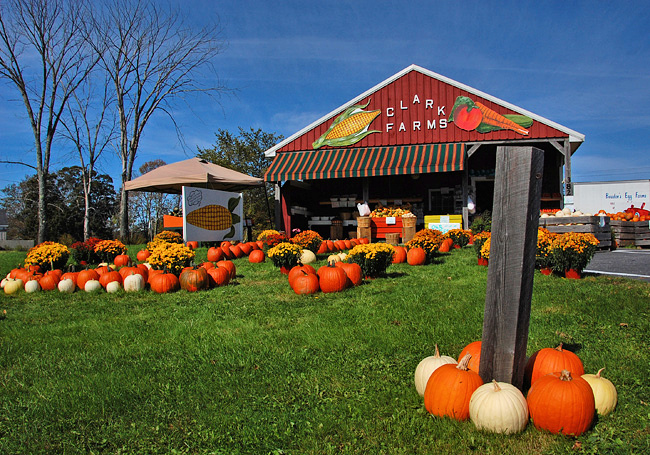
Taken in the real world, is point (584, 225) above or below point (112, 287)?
above

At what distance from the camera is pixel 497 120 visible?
53.2 feet

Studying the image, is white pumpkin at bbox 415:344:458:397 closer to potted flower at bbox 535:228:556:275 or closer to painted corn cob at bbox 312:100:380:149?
potted flower at bbox 535:228:556:275

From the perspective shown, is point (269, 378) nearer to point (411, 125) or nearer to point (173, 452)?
point (173, 452)

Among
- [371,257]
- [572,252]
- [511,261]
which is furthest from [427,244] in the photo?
[511,261]

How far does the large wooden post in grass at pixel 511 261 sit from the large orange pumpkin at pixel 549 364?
0.59 ft

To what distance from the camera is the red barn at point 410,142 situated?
51.9ft

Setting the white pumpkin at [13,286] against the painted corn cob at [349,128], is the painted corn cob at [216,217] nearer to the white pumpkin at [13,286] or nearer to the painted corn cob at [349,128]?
the white pumpkin at [13,286]

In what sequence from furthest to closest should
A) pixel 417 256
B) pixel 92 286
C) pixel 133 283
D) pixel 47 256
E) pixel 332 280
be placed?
pixel 47 256 < pixel 417 256 < pixel 92 286 < pixel 133 283 < pixel 332 280

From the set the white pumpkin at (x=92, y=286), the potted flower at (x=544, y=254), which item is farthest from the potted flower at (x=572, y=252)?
the white pumpkin at (x=92, y=286)

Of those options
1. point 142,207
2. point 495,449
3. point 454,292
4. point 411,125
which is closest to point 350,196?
point 411,125

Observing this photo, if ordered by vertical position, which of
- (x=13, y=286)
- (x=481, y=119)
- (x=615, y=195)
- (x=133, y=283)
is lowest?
(x=13, y=286)

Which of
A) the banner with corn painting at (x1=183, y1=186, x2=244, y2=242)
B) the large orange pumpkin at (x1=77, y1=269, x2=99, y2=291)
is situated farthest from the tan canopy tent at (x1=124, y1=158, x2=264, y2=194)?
the large orange pumpkin at (x1=77, y1=269, x2=99, y2=291)

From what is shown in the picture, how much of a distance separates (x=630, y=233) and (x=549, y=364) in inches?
520

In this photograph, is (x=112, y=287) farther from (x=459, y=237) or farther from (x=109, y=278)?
(x=459, y=237)
